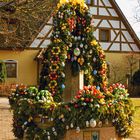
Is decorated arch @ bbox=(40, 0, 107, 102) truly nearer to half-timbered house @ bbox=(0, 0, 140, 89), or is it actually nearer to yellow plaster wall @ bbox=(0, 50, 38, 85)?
half-timbered house @ bbox=(0, 0, 140, 89)

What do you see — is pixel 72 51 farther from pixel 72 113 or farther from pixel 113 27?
pixel 113 27

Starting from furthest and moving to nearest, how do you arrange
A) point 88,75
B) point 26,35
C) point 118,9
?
point 118,9 → point 26,35 → point 88,75

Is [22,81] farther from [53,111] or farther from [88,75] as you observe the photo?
[53,111]

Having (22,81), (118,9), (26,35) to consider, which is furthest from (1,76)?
(118,9)

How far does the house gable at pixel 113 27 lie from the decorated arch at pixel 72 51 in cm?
2147

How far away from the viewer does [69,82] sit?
9.95m

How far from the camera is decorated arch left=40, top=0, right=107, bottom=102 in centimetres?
952

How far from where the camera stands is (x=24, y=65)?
30.4 m

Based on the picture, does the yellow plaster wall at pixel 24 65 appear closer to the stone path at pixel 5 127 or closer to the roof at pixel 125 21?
the roof at pixel 125 21

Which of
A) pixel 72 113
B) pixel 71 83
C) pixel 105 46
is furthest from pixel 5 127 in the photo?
pixel 105 46

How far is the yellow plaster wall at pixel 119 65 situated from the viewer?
1277 inches

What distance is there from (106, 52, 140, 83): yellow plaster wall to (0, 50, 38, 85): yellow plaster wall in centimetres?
628

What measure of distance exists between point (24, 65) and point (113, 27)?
777 centimetres

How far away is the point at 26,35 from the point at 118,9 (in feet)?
28.2
